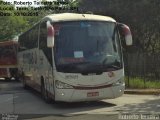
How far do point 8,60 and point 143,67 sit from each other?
1447cm

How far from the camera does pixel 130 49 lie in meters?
33.9

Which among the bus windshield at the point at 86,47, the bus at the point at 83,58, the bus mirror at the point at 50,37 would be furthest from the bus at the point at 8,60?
the bus mirror at the point at 50,37

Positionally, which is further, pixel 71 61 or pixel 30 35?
pixel 30 35

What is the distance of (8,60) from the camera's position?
117ft

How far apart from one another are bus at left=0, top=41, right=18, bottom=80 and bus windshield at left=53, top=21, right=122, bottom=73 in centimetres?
1962

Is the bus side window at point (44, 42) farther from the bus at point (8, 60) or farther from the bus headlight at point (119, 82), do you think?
the bus at point (8, 60)

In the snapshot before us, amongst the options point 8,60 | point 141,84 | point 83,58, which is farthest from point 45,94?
point 8,60

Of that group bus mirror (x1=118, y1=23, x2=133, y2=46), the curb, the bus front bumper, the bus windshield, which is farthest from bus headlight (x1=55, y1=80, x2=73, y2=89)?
the curb

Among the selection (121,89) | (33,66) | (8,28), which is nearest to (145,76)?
(33,66)

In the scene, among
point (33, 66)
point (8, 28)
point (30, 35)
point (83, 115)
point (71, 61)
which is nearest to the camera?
point (83, 115)

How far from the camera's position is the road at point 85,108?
46.4 feet

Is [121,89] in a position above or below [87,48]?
below

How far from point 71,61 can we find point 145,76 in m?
8.66

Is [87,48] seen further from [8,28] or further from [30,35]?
[8,28]
